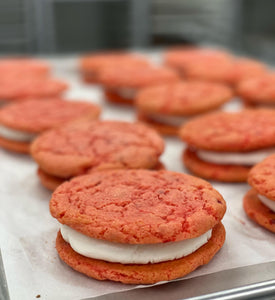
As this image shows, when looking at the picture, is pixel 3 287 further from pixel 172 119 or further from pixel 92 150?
pixel 172 119

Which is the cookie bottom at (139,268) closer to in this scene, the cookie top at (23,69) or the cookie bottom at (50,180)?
the cookie bottom at (50,180)

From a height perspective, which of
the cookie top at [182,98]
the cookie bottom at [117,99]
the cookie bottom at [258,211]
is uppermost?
the cookie top at [182,98]

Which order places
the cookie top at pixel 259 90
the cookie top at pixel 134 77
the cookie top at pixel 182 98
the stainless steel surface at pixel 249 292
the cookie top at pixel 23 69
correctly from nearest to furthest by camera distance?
the stainless steel surface at pixel 249 292 → the cookie top at pixel 182 98 → the cookie top at pixel 259 90 → the cookie top at pixel 134 77 → the cookie top at pixel 23 69

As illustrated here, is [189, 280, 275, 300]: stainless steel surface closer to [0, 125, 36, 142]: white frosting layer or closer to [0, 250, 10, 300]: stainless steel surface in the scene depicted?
[0, 250, 10, 300]: stainless steel surface

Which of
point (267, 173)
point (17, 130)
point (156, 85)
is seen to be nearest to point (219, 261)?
point (267, 173)

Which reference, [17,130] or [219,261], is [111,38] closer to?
[17,130]

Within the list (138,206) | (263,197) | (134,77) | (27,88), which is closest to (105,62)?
(134,77)

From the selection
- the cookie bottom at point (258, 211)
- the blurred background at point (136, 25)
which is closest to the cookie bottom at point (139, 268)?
the cookie bottom at point (258, 211)
